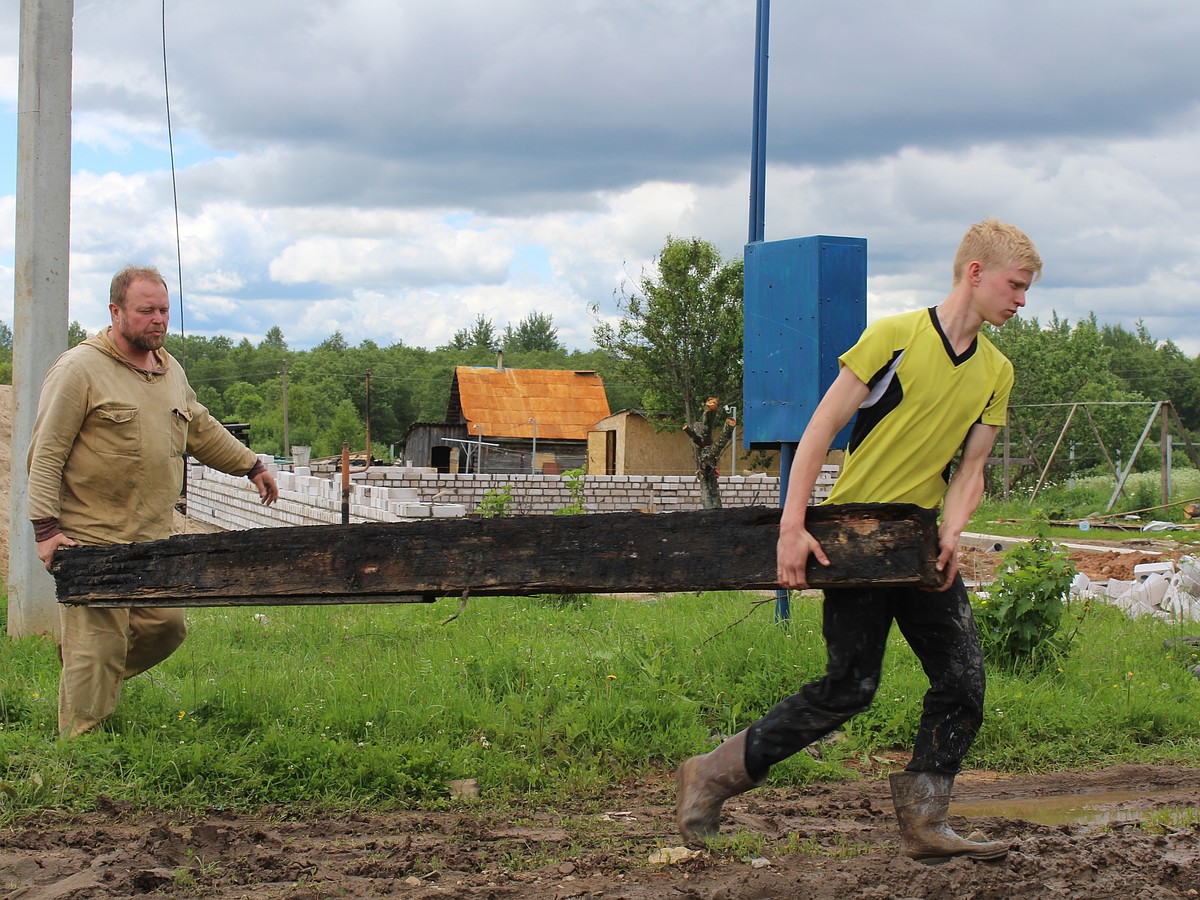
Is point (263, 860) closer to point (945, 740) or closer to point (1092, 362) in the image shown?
point (945, 740)

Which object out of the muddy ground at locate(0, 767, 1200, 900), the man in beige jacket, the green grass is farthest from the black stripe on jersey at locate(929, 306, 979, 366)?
the man in beige jacket

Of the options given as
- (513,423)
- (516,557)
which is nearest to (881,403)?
(516,557)

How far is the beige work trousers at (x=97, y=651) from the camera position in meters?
4.08

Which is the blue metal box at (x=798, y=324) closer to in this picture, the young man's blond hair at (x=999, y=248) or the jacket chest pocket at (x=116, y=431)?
the young man's blond hair at (x=999, y=248)

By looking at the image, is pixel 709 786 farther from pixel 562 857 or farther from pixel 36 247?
pixel 36 247

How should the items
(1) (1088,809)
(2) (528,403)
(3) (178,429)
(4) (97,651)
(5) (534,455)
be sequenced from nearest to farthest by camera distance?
(4) (97,651) < (1) (1088,809) < (3) (178,429) < (5) (534,455) < (2) (528,403)

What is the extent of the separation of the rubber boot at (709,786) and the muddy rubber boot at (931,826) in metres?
0.46

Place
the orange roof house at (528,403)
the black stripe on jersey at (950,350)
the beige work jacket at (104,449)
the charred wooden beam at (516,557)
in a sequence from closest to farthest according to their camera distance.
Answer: the charred wooden beam at (516,557) < the black stripe on jersey at (950,350) < the beige work jacket at (104,449) < the orange roof house at (528,403)

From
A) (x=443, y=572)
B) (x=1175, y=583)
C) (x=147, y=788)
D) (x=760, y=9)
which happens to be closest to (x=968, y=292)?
(x=443, y=572)

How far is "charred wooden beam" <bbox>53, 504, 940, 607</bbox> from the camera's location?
3078 mm

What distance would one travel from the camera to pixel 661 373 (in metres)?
43.5

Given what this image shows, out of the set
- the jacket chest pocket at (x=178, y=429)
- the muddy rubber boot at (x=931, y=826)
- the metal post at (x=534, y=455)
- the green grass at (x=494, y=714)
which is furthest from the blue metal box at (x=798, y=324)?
the metal post at (x=534, y=455)

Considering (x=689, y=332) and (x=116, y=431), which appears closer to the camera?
(x=116, y=431)

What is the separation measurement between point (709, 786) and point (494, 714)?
153 cm
